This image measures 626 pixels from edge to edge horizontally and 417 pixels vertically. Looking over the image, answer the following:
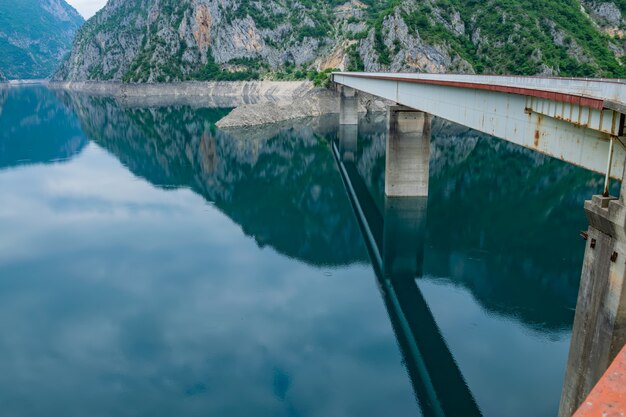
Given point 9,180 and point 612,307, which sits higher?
point 612,307

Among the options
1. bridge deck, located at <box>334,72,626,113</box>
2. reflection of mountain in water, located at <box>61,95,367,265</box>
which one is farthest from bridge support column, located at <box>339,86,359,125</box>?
bridge deck, located at <box>334,72,626,113</box>

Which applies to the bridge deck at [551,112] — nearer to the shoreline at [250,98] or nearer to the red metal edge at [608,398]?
the red metal edge at [608,398]

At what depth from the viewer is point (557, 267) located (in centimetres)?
3259

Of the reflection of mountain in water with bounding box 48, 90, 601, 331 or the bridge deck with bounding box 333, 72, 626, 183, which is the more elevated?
the bridge deck with bounding box 333, 72, 626, 183

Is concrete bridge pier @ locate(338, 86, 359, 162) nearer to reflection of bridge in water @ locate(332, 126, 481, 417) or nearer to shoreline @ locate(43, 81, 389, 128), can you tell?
shoreline @ locate(43, 81, 389, 128)

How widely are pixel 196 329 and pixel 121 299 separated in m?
6.50

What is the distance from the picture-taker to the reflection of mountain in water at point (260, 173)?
40.8m

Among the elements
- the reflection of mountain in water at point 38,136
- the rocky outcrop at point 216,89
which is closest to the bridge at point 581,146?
the reflection of mountain in water at point 38,136

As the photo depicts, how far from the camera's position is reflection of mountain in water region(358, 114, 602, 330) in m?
29.0

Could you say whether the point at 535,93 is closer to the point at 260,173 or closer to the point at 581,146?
the point at 581,146

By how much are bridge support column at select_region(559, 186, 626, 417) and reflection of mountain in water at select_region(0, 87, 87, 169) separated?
76.1 m

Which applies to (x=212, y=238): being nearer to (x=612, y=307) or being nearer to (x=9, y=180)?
(x=612, y=307)

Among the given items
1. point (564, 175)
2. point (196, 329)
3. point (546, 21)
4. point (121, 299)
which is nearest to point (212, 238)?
point (121, 299)

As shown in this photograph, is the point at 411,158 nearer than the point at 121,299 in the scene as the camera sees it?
No
